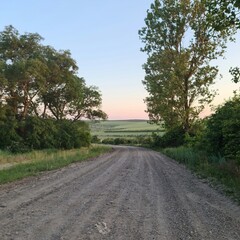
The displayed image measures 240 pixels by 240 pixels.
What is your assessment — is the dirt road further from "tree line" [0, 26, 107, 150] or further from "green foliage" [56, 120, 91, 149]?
"green foliage" [56, 120, 91, 149]

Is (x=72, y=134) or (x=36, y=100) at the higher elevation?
(x=36, y=100)

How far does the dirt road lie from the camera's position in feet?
21.3

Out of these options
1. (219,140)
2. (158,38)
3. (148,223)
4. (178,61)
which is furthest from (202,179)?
(158,38)

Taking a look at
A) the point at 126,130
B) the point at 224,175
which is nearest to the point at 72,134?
the point at 224,175

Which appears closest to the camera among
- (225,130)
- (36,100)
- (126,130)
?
(225,130)

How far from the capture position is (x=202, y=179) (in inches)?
595

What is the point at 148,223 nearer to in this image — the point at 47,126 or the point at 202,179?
the point at 202,179

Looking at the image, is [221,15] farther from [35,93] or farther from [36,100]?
[36,100]

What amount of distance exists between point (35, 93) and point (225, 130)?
32016 mm

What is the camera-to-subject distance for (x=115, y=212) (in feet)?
26.7

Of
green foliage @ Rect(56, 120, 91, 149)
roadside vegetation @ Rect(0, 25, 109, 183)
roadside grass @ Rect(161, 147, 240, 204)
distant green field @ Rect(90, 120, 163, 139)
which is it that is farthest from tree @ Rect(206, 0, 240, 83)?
distant green field @ Rect(90, 120, 163, 139)

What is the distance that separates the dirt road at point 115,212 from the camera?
6504mm

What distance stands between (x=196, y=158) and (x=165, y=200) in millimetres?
12885

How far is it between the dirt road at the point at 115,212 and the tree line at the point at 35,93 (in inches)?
1071
